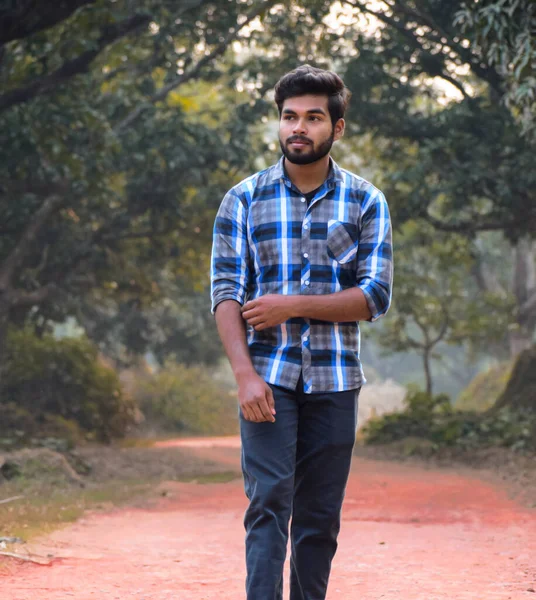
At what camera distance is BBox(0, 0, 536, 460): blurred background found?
1274cm

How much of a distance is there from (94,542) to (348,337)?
4.68 meters

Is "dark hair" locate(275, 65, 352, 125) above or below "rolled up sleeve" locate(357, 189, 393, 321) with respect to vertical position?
above

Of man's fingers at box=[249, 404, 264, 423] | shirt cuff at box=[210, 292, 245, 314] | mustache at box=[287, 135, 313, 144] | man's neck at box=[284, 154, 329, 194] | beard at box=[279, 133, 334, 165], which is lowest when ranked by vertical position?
man's fingers at box=[249, 404, 264, 423]

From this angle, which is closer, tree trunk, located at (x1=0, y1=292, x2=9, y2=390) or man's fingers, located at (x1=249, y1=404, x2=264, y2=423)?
man's fingers, located at (x1=249, y1=404, x2=264, y2=423)

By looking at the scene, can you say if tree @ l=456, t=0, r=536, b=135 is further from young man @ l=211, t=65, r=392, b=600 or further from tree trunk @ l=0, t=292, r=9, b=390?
tree trunk @ l=0, t=292, r=9, b=390

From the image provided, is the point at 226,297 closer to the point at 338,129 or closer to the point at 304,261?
the point at 304,261

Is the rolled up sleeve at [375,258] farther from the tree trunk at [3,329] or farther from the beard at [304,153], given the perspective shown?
the tree trunk at [3,329]

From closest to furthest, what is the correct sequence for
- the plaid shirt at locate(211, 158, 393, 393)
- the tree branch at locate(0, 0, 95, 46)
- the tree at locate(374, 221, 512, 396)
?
the plaid shirt at locate(211, 158, 393, 393), the tree branch at locate(0, 0, 95, 46), the tree at locate(374, 221, 512, 396)

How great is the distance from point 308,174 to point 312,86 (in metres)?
0.32

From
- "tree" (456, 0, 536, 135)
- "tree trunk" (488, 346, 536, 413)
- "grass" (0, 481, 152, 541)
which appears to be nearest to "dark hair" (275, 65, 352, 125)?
"grass" (0, 481, 152, 541)

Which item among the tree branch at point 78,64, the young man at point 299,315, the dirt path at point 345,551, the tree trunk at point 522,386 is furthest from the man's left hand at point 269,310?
the tree trunk at point 522,386

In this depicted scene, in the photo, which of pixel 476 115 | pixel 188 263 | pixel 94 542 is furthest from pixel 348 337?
pixel 188 263

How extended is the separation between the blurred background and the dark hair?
697cm

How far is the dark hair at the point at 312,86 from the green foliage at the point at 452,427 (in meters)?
11.7
